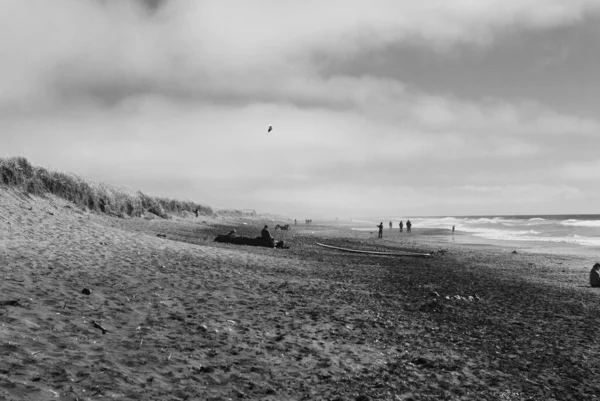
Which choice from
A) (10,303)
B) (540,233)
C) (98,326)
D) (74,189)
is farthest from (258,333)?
(540,233)

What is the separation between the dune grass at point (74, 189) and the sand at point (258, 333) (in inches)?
496

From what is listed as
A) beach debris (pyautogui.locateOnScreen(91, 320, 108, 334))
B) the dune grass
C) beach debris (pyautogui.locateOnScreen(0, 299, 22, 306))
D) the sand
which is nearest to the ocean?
the sand

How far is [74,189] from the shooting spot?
117 feet

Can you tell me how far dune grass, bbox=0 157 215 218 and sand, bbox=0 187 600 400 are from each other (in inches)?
496

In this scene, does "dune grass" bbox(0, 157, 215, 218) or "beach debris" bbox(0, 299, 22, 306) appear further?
"dune grass" bbox(0, 157, 215, 218)

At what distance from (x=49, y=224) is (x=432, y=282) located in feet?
57.4

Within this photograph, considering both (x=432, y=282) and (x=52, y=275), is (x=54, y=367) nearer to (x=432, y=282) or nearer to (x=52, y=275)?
(x=52, y=275)

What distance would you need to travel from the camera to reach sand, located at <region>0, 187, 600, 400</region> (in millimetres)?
6645

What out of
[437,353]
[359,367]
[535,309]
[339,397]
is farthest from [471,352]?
[535,309]

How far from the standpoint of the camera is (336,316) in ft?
36.7

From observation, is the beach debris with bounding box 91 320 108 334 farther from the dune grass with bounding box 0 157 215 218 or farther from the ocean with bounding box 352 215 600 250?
the ocean with bounding box 352 215 600 250

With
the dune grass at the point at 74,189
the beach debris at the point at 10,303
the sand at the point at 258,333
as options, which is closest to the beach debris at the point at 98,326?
the sand at the point at 258,333

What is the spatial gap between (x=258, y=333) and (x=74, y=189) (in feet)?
106

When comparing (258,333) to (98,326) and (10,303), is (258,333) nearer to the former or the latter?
(98,326)
